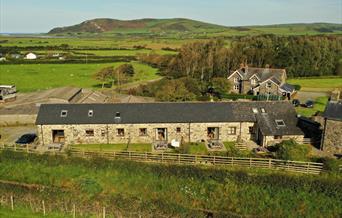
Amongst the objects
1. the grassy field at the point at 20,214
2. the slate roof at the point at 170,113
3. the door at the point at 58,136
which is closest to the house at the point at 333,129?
the slate roof at the point at 170,113

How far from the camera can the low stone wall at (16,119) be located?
41969 millimetres

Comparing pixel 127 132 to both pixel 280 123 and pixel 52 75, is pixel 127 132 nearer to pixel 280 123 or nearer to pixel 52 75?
pixel 280 123

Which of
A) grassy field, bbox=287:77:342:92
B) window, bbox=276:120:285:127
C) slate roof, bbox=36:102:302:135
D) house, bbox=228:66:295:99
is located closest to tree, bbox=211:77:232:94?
house, bbox=228:66:295:99

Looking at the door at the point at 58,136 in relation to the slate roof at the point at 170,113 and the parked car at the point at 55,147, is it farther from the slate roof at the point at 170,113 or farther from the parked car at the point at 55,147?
the parked car at the point at 55,147

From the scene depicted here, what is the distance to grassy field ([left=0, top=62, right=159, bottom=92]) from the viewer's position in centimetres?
7188

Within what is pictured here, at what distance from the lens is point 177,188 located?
23.6 meters

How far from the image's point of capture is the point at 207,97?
179ft

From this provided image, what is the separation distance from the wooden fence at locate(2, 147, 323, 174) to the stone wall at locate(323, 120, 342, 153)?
5575 millimetres

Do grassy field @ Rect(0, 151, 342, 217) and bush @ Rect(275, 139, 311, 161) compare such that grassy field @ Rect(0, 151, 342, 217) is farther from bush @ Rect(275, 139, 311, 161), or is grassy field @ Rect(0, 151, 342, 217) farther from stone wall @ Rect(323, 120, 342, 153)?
stone wall @ Rect(323, 120, 342, 153)

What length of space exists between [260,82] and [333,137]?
102 feet

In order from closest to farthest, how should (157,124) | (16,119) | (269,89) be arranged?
1. (157,124)
2. (16,119)
3. (269,89)

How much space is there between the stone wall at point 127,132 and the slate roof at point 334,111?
8.46m

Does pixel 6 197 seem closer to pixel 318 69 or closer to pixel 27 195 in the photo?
pixel 27 195

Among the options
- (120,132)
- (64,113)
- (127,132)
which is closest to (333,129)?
(127,132)
